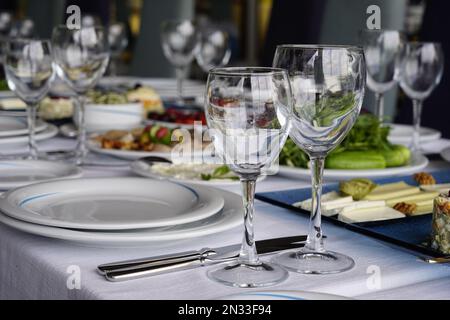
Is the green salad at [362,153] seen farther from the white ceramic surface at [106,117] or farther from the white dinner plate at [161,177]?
the white ceramic surface at [106,117]

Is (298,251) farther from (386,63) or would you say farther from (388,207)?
(386,63)

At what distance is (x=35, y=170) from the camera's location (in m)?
1.28

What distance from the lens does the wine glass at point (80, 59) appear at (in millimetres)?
1480

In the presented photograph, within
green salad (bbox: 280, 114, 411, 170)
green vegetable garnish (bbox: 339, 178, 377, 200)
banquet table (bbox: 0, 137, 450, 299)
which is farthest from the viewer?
green salad (bbox: 280, 114, 411, 170)

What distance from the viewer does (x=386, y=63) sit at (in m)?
1.63

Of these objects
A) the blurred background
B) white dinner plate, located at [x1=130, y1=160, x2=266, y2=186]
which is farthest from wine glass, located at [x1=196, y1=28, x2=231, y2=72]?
white dinner plate, located at [x1=130, y1=160, x2=266, y2=186]

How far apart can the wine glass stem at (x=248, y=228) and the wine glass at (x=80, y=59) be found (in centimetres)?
72

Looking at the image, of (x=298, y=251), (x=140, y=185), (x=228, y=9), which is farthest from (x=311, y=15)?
(x=228, y=9)

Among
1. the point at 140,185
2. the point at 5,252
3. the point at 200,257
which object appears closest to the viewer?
the point at 200,257

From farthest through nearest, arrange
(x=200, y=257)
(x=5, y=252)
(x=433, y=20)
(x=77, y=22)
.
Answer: (x=433, y=20) → (x=77, y=22) → (x=5, y=252) → (x=200, y=257)

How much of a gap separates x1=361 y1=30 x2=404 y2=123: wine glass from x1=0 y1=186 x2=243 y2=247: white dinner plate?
0.81 metres

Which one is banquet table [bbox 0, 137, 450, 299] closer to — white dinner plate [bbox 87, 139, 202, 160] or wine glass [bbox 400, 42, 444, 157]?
white dinner plate [bbox 87, 139, 202, 160]

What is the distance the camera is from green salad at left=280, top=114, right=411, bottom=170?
1346mm

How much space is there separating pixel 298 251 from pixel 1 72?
3.04 m
